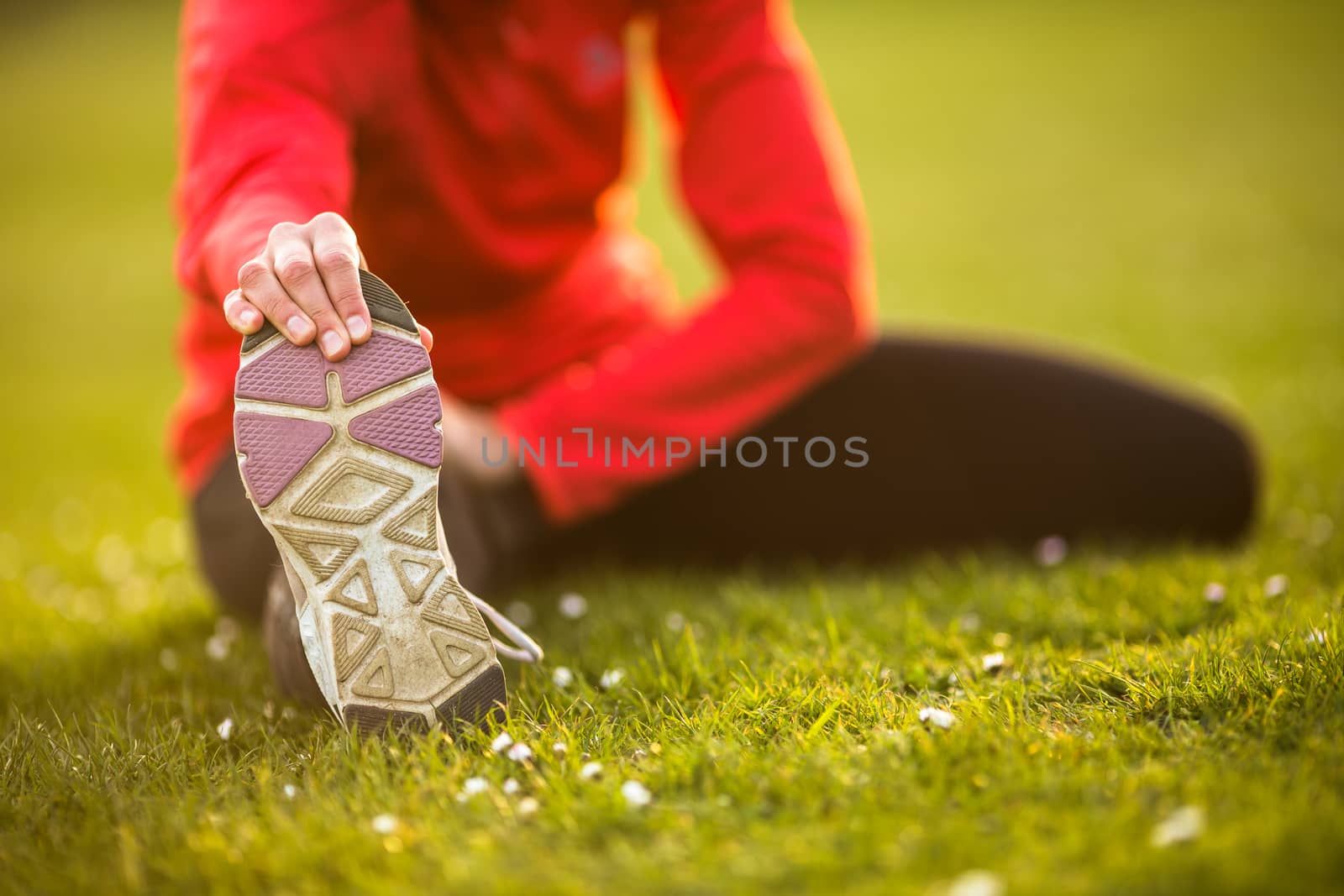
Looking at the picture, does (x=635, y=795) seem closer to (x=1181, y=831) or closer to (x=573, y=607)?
(x=1181, y=831)

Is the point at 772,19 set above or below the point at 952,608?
above

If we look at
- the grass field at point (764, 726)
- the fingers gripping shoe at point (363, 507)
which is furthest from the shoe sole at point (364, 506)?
the grass field at point (764, 726)

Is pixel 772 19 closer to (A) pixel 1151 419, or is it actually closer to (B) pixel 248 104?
(B) pixel 248 104

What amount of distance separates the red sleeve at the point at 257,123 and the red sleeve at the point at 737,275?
76cm

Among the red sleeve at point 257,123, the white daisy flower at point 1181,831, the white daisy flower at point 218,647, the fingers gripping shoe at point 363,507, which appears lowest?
the white daisy flower at point 218,647

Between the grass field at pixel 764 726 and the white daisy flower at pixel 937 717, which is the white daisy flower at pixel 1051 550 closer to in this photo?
the grass field at pixel 764 726

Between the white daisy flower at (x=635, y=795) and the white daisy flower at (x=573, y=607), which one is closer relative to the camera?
the white daisy flower at (x=635, y=795)

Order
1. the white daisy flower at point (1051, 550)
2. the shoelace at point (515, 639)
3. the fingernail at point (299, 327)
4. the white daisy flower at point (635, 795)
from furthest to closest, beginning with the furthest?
the white daisy flower at point (1051, 550)
the shoelace at point (515, 639)
the fingernail at point (299, 327)
the white daisy flower at point (635, 795)

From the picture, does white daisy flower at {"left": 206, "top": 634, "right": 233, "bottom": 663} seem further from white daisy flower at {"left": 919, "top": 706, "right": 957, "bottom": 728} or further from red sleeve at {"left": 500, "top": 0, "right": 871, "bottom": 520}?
white daisy flower at {"left": 919, "top": 706, "right": 957, "bottom": 728}

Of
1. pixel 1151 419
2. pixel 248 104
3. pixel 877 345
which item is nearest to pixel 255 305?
pixel 248 104

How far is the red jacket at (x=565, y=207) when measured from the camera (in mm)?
2582

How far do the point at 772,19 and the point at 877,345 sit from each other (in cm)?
99

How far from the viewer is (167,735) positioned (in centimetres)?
204

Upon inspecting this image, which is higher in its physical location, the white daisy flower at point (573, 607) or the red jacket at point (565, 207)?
the red jacket at point (565, 207)
